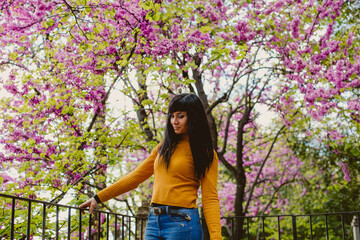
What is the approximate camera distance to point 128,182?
7.91 ft

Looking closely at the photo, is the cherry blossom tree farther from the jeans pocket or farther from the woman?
the jeans pocket

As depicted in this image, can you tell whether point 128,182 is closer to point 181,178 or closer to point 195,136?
point 181,178

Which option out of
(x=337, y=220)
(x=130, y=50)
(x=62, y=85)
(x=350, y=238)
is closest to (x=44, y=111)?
(x=62, y=85)

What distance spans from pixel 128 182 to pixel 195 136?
55cm

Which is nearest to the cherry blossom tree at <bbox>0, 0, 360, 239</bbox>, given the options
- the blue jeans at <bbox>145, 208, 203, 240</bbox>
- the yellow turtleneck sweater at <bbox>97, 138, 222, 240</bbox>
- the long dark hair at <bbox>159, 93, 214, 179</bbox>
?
the long dark hair at <bbox>159, 93, 214, 179</bbox>

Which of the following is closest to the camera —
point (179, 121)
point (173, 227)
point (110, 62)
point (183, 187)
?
point (173, 227)

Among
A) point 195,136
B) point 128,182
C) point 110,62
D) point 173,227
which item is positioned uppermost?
A: point 110,62

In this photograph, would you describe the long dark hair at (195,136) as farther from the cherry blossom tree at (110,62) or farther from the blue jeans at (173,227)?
the cherry blossom tree at (110,62)

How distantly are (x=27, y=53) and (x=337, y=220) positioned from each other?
11365mm

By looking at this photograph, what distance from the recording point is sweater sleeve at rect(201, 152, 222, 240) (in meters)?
2.15

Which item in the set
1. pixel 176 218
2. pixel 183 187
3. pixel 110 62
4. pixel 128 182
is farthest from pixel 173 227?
pixel 110 62

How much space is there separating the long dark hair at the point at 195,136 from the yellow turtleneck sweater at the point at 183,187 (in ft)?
0.12

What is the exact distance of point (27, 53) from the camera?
6016 mm

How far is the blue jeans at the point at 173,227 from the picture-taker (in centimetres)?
205
